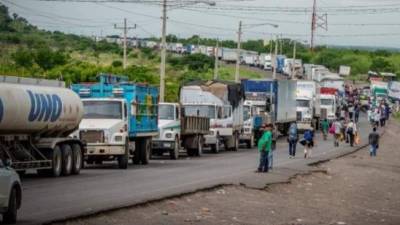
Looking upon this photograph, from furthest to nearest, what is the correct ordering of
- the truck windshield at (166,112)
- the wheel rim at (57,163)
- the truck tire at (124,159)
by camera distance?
1. the truck windshield at (166,112)
2. the truck tire at (124,159)
3. the wheel rim at (57,163)

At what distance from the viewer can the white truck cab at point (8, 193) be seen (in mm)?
15430

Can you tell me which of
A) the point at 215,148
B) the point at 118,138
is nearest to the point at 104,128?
the point at 118,138

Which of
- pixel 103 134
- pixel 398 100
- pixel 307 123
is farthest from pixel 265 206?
pixel 398 100

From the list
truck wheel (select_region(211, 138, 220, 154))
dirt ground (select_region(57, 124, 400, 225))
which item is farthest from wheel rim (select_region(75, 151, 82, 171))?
A: truck wheel (select_region(211, 138, 220, 154))

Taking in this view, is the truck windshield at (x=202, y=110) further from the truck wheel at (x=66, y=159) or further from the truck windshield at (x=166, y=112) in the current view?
the truck wheel at (x=66, y=159)

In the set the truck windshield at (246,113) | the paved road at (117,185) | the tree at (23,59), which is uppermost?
the tree at (23,59)

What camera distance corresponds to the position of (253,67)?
5881 inches

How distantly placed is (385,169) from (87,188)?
2283 cm

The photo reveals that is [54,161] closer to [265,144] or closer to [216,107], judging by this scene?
[265,144]

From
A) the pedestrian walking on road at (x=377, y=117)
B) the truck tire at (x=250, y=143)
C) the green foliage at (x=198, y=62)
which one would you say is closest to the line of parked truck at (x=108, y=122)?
the truck tire at (x=250, y=143)

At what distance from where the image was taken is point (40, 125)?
2869cm

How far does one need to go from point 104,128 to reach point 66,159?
329cm

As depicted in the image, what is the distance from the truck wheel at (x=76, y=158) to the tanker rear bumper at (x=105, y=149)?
2096mm

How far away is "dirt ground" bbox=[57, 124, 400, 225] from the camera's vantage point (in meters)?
19.1
